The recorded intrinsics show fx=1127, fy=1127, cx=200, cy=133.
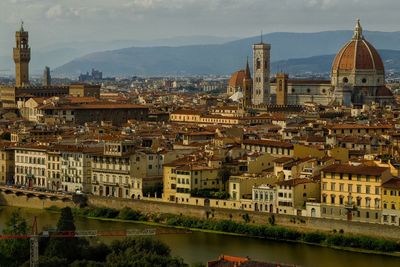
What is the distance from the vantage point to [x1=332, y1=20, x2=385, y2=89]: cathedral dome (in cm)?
7662

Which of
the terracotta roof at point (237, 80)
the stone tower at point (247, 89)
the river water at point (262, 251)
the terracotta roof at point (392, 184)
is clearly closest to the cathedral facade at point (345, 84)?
the stone tower at point (247, 89)

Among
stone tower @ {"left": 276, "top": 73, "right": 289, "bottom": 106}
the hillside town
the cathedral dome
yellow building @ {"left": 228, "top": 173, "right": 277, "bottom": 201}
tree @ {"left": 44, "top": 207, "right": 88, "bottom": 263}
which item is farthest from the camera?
stone tower @ {"left": 276, "top": 73, "right": 289, "bottom": 106}

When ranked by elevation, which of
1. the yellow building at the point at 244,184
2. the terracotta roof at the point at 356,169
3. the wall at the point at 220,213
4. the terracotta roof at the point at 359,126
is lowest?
the wall at the point at 220,213

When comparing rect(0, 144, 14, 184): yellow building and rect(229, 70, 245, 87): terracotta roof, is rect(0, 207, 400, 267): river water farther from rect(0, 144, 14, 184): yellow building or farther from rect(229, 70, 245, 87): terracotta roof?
rect(229, 70, 245, 87): terracotta roof

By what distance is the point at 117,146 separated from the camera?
3841cm

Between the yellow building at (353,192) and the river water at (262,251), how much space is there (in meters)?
1.98

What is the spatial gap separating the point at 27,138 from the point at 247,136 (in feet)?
30.2

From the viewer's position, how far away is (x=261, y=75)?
81.7 metres

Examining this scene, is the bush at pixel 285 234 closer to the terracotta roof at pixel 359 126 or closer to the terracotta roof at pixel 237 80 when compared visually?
the terracotta roof at pixel 359 126

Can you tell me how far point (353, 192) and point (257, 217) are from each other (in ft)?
9.76

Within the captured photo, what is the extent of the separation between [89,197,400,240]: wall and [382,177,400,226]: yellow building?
0.58 meters

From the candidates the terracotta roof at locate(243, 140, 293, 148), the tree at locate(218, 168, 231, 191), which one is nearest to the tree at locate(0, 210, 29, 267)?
the tree at locate(218, 168, 231, 191)

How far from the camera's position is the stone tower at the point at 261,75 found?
3216 inches

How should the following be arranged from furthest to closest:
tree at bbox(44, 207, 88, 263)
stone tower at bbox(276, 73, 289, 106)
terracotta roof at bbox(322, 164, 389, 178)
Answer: stone tower at bbox(276, 73, 289, 106)
terracotta roof at bbox(322, 164, 389, 178)
tree at bbox(44, 207, 88, 263)
